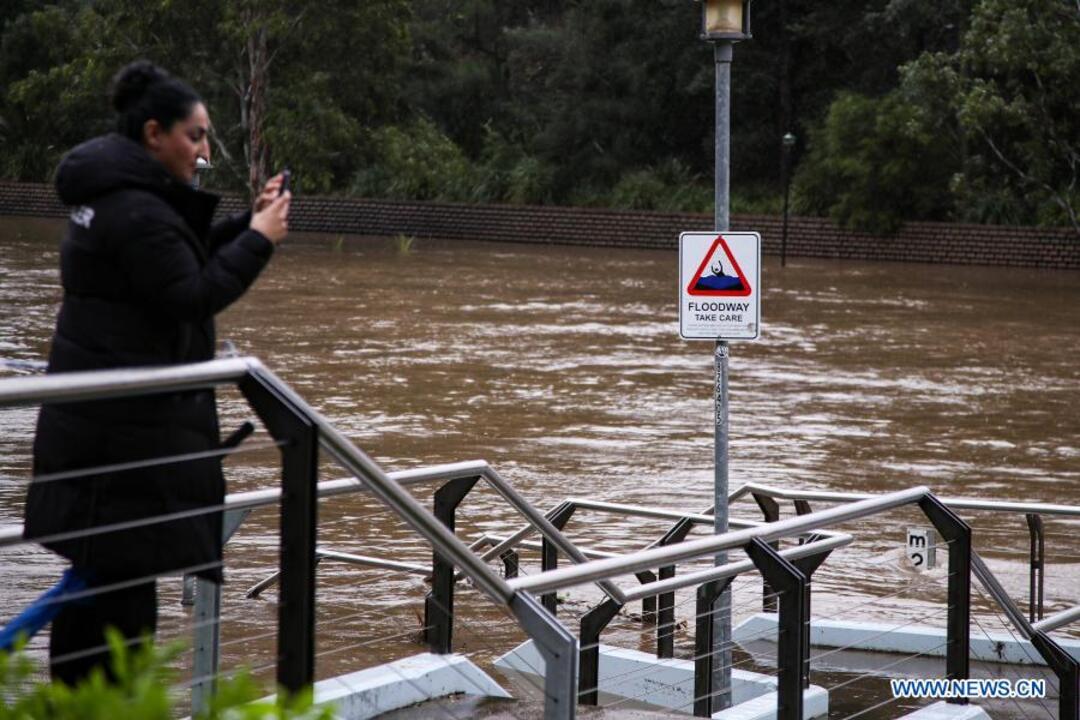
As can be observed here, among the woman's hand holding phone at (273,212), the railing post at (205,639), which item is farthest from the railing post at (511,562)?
the woman's hand holding phone at (273,212)

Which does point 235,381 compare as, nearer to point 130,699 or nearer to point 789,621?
point 130,699

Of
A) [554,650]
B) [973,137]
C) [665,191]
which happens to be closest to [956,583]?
[554,650]

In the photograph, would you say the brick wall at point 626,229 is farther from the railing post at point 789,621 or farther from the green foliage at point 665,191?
the railing post at point 789,621

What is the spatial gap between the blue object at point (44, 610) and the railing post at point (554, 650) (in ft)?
3.22

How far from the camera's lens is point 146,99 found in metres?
3.90

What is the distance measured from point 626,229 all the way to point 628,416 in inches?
1325

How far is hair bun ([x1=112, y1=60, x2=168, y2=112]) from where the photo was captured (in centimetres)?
393

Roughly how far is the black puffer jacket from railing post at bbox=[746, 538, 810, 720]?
2183 mm

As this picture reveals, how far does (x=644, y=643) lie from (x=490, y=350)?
15240 mm

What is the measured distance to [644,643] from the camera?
352 inches

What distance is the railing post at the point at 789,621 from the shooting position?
5473mm

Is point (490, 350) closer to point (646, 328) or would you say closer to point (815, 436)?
point (646, 328)

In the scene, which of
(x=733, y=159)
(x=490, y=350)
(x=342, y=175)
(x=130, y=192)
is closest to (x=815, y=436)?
(x=490, y=350)

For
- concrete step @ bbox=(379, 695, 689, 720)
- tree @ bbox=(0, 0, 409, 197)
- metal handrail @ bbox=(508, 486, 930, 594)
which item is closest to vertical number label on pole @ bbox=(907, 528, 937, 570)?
metal handrail @ bbox=(508, 486, 930, 594)
